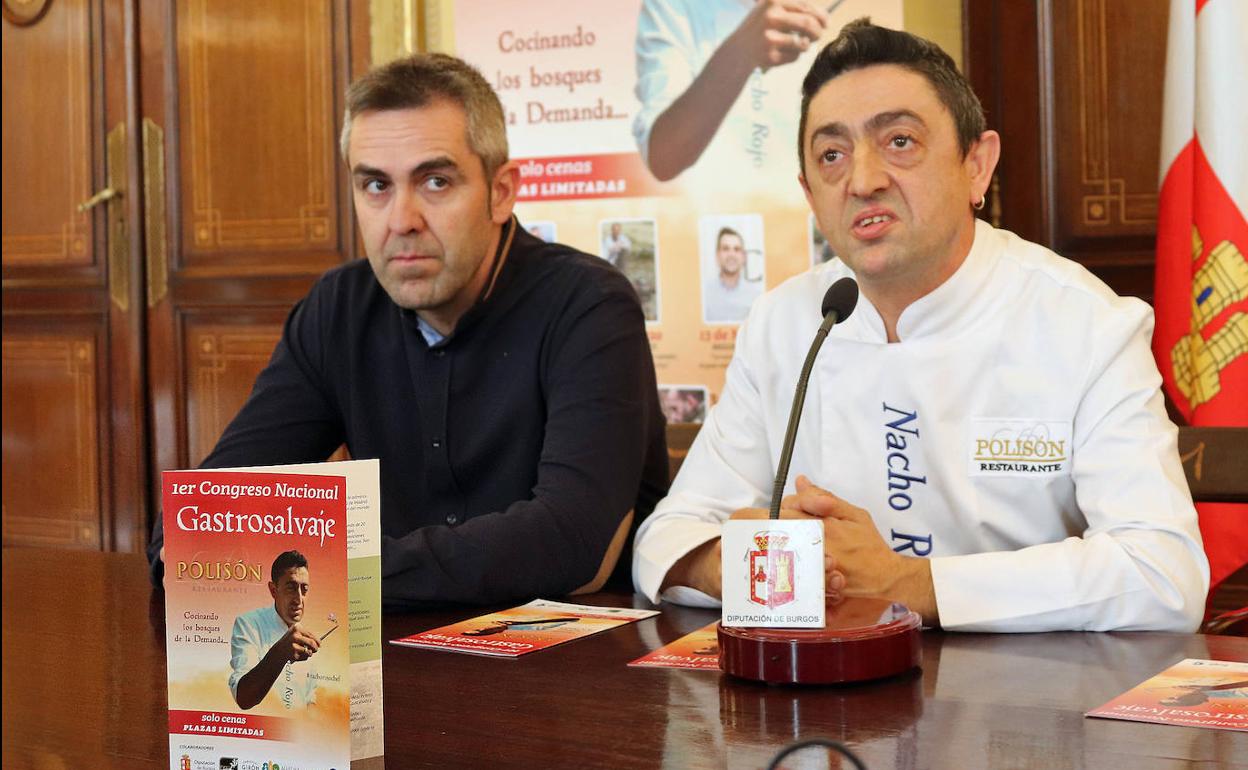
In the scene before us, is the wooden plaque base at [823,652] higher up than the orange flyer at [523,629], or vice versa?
the wooden plaque base at [823,652]

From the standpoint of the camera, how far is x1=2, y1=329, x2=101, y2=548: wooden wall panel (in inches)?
193

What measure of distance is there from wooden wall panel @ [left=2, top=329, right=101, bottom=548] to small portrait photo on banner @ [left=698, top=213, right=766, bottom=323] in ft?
7.66

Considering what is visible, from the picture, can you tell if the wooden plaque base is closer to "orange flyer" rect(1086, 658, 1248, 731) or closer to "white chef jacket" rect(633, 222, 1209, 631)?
"orange flyer" rect(1086, 658, 1248, 731)

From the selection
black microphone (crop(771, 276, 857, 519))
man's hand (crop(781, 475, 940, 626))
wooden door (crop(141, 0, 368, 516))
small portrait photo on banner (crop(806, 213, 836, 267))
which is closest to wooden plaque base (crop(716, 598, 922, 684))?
black microphone (crop(771, 276, 857, 519))

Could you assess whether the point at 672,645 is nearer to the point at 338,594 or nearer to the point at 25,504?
the point at 338,594

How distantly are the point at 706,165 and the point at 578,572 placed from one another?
226 centimetres

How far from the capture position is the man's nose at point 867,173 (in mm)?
1788

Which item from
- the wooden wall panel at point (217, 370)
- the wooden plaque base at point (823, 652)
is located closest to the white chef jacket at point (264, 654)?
the wooden plaque base at point (823, 652)

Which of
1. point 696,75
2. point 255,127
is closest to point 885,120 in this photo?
point 696,75

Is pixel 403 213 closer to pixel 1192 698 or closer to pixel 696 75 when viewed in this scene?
pixel 1192 698

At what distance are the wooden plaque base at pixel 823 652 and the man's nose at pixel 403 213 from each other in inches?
44.7

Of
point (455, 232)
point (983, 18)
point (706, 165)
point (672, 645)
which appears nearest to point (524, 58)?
point (706, 165)

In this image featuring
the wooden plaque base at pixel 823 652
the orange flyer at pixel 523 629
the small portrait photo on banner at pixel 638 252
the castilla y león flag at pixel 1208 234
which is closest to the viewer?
the wooden plaque base at pixel 823 652

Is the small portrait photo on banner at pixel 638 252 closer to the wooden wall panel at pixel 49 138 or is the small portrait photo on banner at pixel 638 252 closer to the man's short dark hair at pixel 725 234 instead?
the man's short dark hair at pixel 725 234
